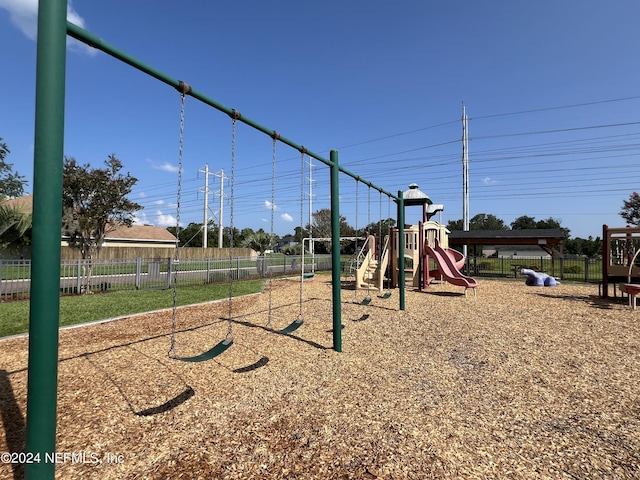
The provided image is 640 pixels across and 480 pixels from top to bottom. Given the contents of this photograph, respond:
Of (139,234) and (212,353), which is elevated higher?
(139,234)

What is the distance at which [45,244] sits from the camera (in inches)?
69.7

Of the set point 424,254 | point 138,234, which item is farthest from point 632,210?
point 138,234

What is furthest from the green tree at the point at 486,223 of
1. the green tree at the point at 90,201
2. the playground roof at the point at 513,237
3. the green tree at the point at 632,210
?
the green tree at the point at 90,201

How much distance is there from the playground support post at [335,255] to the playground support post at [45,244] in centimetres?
326

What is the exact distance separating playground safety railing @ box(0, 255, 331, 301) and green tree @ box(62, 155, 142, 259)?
110 centimetres

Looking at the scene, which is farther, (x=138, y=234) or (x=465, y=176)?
(x=138, y=234)

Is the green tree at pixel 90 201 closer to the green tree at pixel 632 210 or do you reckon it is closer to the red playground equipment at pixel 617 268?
the red playground equipment at pixel 617 268

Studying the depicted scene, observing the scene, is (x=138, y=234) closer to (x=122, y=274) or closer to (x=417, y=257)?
(x=122, y=274)

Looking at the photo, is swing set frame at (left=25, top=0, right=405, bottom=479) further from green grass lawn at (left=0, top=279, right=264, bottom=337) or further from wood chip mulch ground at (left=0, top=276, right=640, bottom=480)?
green grass lawn at (left=0, top=279, right=264, bottom=337)

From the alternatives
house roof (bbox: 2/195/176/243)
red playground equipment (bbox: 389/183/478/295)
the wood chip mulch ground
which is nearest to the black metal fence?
the wood chip mulch ground

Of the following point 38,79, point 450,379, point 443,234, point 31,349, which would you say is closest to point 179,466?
point 31,349

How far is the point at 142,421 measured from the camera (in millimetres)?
2801

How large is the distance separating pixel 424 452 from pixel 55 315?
253cm

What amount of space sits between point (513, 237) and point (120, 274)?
19.4m
